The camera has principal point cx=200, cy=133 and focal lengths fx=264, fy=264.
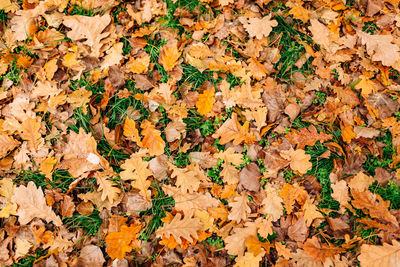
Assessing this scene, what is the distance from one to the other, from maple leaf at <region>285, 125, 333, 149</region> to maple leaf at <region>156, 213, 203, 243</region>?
3.56 ft

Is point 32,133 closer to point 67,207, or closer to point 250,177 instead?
point 67,207

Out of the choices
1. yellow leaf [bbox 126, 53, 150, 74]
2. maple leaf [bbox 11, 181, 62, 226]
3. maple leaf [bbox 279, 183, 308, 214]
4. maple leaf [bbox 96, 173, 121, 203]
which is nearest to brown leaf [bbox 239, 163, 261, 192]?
maple leaf [bbox 279, 183, 308, 214]

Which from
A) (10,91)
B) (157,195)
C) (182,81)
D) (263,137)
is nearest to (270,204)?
(263,137)

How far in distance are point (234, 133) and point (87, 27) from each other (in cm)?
176

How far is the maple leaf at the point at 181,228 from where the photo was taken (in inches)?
82.3

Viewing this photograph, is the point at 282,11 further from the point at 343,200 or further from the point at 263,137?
the point at 343,200

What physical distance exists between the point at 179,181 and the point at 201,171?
0.21 m

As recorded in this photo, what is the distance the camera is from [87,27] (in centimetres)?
257

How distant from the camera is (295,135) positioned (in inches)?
92.6

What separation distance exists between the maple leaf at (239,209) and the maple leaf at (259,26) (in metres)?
1.54

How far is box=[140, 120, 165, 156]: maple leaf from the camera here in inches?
91.0

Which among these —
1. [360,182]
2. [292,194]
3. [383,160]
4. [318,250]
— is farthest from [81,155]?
[383,160]

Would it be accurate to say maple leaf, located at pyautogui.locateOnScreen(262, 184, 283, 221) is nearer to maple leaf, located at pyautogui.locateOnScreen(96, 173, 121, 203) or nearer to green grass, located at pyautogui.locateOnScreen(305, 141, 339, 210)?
green grass, located at pyautogui.locateOnScreen(305, 141, 339, 210)

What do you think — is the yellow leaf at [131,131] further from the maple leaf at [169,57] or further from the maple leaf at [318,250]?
the maple leaf at [318,250]
